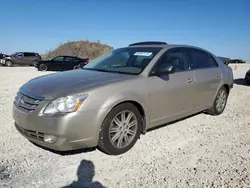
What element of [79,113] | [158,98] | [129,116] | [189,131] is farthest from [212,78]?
[79,113]

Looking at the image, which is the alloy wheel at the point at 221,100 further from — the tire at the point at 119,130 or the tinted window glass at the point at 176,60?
the tire at the point at 119,130

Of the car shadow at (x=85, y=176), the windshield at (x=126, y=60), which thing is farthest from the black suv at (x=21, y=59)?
the car shadow at (x=85, y=176)

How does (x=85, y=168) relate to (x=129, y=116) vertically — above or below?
Answer: below

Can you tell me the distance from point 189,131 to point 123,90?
5.76 ft

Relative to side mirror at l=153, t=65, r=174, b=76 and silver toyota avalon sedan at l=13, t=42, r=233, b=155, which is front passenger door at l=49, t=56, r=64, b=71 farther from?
side mirror at l=153, t=65, r=174, b=76

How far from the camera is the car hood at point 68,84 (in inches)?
117

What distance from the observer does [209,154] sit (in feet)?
10.9

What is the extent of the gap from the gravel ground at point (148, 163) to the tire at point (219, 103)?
0.95m

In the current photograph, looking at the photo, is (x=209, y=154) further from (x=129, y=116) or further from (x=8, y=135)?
(x=8, y=135)

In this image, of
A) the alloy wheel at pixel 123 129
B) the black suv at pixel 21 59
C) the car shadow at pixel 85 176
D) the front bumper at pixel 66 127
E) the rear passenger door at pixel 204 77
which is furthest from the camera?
the black suv at pixel 21 59

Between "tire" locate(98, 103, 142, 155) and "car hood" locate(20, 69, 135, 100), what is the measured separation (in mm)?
448

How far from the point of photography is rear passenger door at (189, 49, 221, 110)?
4516 millimetres

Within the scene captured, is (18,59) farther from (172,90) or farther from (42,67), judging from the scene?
(172,90)

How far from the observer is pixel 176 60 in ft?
13.9
